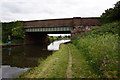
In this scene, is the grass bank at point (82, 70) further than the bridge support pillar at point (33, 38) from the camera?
No

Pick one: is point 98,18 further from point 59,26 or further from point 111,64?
point 111,64

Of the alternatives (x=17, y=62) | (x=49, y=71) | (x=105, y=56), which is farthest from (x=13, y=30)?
(x=105, y=56)

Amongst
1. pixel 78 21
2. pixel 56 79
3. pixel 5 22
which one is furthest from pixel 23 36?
pixel 56 79

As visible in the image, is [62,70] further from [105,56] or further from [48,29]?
[48,29]

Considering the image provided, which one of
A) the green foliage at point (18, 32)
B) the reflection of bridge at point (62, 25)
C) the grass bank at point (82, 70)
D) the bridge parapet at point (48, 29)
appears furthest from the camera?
the green foliage at point (18, 32)

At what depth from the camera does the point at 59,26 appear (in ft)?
89.5

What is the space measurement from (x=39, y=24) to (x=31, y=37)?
7.77 meters

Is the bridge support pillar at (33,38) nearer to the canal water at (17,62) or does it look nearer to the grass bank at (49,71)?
the canal water at (17,62)

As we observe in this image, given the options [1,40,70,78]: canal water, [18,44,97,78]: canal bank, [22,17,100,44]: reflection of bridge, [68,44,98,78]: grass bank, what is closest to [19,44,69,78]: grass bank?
[18,44,97,78]: canal bank

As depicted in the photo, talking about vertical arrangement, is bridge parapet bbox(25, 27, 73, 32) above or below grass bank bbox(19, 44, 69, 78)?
above

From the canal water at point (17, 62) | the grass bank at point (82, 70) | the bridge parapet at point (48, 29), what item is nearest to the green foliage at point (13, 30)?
the bridge parapet at point (48, 29)

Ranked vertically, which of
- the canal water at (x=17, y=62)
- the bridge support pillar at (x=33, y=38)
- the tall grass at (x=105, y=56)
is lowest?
the canal water at (x=17, y=62)

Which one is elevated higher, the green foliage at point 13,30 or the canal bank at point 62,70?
the green foliage at point 13,30

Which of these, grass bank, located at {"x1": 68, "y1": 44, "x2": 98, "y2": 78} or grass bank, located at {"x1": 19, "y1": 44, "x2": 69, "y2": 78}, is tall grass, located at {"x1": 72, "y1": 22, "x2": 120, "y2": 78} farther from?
grass bank, located at {"x1": 19, "y1": 44, "x2": 69, "y2": 78}
